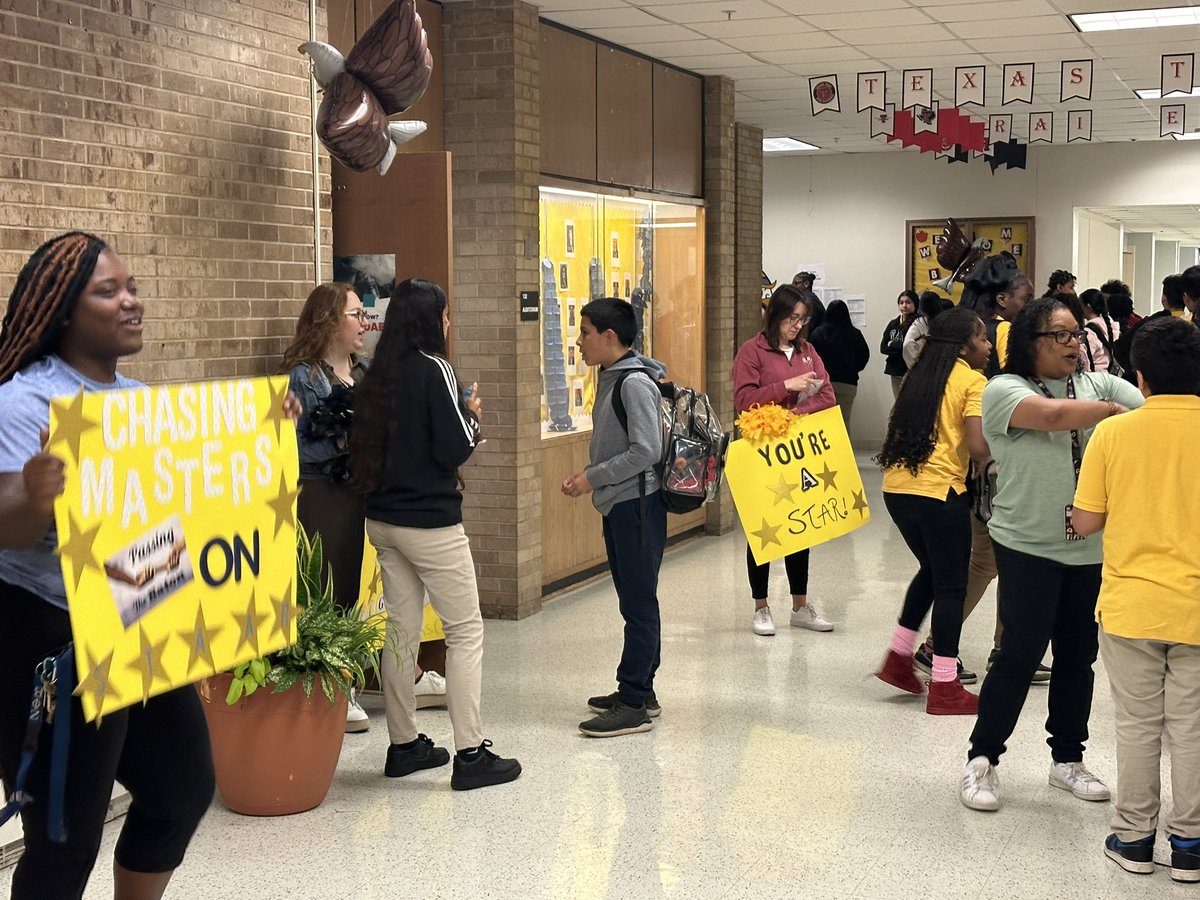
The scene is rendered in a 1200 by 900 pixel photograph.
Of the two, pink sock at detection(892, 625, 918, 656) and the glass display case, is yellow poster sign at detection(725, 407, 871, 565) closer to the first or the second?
pink sock at detection(892, 625, 918, 656)

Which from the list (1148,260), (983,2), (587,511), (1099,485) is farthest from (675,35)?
(1148,260)

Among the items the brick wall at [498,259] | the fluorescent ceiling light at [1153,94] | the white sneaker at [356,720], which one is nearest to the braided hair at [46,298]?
the white sneaker at [356,720]

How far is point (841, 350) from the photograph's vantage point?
12.8 m

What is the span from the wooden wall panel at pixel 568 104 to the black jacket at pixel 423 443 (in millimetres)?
3487

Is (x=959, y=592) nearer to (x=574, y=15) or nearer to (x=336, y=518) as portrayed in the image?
(x=336, y=518)

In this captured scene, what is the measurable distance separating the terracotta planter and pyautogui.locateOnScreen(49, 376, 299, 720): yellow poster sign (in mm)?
1163

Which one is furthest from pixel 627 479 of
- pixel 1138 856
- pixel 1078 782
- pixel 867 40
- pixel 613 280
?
pixel 867 40

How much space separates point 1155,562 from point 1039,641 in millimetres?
631

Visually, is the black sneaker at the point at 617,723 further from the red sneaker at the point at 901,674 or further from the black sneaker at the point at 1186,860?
the black sneaker at the point at 1186,860

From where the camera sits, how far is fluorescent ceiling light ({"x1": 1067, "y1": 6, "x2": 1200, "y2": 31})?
7.65 m

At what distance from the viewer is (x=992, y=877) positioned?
3.73m

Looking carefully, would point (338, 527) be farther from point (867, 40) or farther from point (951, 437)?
point (867, 40)

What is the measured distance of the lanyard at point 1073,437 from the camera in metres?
3.99

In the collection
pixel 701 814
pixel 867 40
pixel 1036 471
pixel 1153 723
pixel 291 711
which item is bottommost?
pixel 701 814
